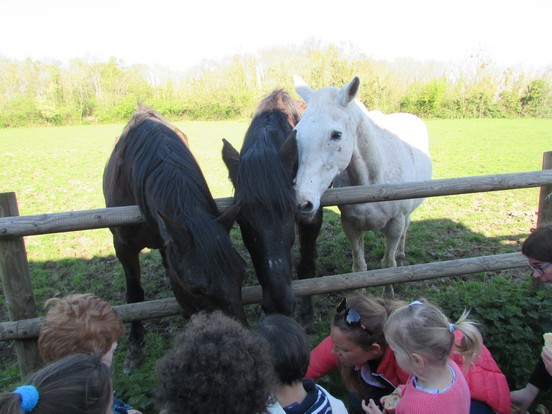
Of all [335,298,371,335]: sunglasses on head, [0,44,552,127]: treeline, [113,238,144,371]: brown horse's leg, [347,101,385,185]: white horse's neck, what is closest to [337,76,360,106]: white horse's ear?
[347,101,385,185]: white horse's neck

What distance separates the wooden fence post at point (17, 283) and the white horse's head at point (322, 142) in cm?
192

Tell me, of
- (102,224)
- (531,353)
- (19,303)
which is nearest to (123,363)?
(19,303)

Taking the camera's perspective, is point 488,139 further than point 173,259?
Yes

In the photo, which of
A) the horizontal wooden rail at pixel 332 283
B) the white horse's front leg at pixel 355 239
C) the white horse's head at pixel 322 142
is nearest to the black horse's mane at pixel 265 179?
the white horse's head at pixel 322 142

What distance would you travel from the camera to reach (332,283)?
117 inches

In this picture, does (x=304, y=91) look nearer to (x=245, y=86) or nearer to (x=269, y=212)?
(x=269, y=212)

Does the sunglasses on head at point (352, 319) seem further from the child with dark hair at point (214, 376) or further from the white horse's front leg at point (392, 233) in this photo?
the white horse's front leg at point (392, 233)

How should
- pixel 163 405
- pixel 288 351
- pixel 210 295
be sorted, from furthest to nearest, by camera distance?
1. pixel 210 295
2. pixel 288 351
3. pixel 163 405

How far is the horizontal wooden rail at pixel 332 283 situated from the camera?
253 cm

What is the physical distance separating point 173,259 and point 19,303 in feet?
4.03

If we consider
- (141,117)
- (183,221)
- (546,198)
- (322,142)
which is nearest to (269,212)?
(183,221)

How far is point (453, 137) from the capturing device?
59.8ft

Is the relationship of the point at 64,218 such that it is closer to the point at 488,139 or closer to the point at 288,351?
the point at 288,351

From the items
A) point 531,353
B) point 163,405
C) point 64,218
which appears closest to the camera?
point 163,405
